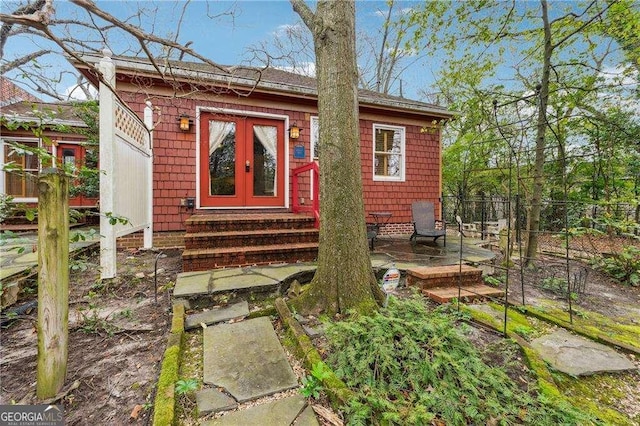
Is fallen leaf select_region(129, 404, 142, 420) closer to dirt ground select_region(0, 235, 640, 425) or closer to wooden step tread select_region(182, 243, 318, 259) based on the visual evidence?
dirt ground select_region(0, 235, 640, 425)

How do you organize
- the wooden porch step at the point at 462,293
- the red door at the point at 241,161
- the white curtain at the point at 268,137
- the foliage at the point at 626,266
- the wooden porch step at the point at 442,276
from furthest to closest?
the white curtain at the point at 268,137 → the red door at the point at 241,161 → the foliage at the point at 626,266 → the wooden porch step at the point at 442,276 → the wooden porch step at the point at 462,293

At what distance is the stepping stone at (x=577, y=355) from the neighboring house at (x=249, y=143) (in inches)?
155

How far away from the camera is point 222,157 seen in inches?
216

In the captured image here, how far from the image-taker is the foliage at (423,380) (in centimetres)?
142

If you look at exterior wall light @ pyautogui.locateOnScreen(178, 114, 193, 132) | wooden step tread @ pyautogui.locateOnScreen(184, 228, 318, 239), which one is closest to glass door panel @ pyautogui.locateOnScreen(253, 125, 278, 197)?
exterior wall light @ pyautogui.locateOnScreen(178, 114, 193, 132)

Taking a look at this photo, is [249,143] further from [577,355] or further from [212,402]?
[577,355]

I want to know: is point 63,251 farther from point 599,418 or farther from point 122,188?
point 599,418

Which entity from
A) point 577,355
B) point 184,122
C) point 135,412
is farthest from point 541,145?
point 184,122

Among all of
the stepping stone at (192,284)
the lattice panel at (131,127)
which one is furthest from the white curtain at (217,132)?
the stepping stone at (192,284)

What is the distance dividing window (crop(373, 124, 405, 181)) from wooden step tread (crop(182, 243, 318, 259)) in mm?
3377

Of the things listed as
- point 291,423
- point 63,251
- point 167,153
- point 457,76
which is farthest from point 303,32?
point 291,423

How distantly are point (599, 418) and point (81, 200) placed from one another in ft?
36.6

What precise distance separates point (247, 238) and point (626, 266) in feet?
20.0

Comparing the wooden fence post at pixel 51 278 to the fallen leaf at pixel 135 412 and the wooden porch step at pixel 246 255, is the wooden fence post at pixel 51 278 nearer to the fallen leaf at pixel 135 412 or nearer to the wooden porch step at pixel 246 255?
the fallen leaf at pixel 135 412
